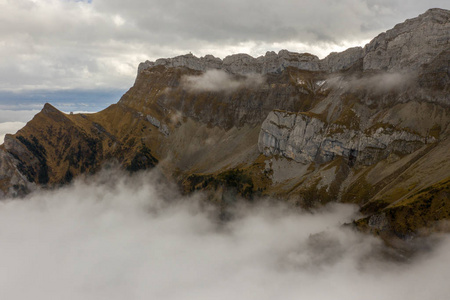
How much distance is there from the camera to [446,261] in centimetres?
14138

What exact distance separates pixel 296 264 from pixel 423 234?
79.9m

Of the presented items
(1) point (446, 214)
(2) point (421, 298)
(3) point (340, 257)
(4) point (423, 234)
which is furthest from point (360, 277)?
(1) point (446, 214)

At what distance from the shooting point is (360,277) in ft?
546

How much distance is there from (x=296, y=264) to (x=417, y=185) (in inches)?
3546

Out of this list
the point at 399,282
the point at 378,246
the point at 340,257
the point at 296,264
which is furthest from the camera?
the point at 296,264

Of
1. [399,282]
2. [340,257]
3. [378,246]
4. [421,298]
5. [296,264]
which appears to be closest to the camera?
[421,298]

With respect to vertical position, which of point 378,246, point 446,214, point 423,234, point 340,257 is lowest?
point 340,257

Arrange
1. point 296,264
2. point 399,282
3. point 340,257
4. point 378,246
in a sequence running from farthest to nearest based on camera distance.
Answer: point 296,264, point 340,257, point 378,246, point 399,282

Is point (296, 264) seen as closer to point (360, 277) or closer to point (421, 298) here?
point (360, 277)

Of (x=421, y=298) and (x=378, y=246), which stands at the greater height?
(x=378, y=246)

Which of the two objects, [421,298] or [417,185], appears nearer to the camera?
[421,298]

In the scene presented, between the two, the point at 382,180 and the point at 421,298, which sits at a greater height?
the point at 382,180

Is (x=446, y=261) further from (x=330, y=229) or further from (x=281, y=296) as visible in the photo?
(x=281, y=296)

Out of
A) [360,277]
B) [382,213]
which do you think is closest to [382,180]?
[382,213]
